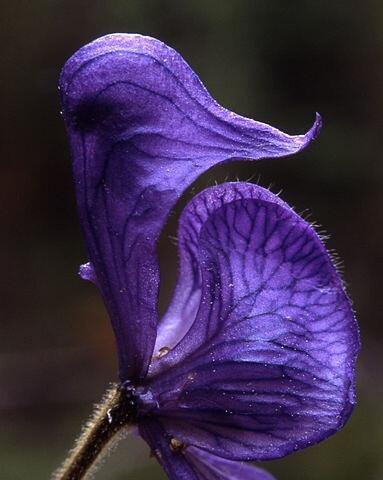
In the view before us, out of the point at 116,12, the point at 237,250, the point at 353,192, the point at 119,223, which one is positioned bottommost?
the point at 353,192

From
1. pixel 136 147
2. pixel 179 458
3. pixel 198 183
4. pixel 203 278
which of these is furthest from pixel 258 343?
pixel 198 183

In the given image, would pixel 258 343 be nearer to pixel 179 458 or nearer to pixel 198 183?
pixel 179 458

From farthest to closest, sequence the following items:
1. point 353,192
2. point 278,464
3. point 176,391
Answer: point 353,192 → point 278,464 → point 176,391

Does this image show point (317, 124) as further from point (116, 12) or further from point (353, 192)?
point (353, 192)

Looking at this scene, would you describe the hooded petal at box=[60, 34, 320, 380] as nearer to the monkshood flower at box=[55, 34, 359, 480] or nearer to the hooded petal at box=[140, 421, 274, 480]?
the monkshood flower at box=[55, 34, 359, 480]

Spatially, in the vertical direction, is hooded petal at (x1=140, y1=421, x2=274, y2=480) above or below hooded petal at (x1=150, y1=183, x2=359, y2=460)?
below

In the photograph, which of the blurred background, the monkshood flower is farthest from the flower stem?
the blurred background

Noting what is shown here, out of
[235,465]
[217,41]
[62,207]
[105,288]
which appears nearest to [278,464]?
[62,207]
